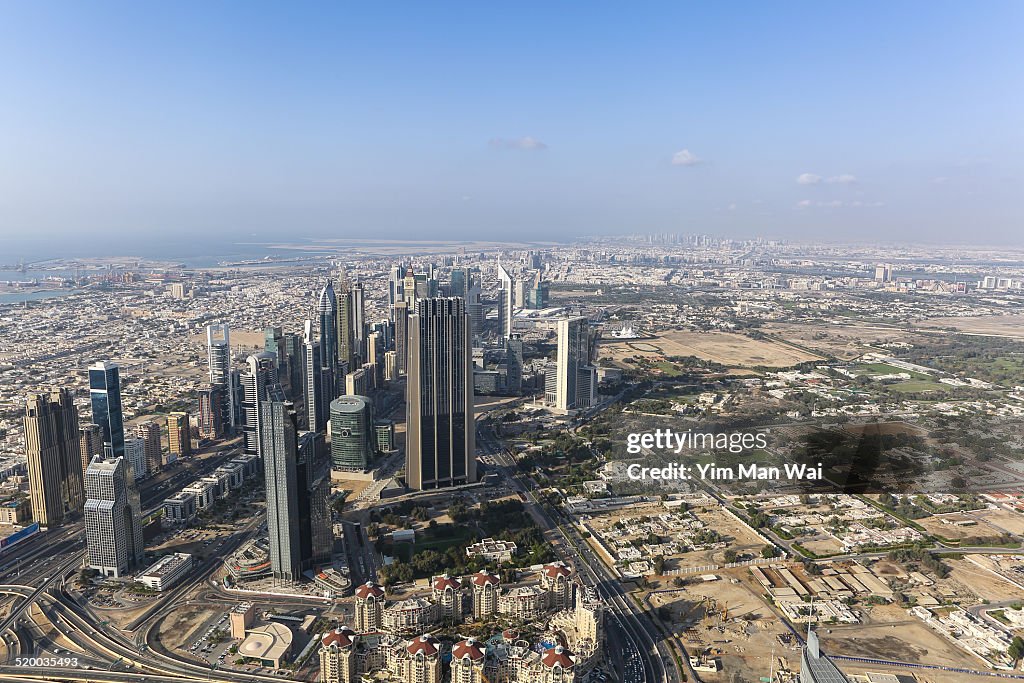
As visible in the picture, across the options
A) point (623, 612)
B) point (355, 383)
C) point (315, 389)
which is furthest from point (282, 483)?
point (355, 383)

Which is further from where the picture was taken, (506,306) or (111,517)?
(506,306)

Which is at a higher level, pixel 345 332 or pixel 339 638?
pixel 345 332

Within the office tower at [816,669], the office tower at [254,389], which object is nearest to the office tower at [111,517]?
the office tower at [254,389]

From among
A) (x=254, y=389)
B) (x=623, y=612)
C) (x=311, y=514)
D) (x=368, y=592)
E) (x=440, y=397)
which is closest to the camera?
(x=368, y=592)

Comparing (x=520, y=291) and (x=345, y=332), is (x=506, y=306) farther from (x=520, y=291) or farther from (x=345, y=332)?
(x=345, y=332)

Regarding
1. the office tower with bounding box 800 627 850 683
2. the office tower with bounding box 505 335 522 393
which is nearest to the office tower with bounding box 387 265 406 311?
the office tower with bounding box 505 335 522 393

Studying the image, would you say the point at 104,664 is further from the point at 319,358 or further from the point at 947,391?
the point at 947,391

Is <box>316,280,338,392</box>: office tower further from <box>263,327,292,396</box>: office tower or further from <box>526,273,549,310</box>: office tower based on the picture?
<box>526,273,549,310</box>: office tower
